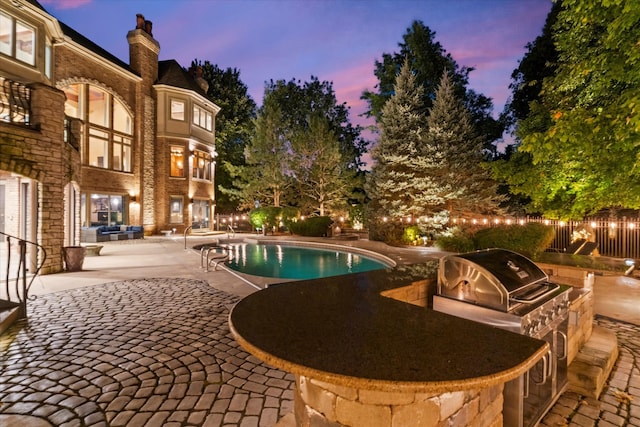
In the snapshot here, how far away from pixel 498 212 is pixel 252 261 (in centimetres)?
1303

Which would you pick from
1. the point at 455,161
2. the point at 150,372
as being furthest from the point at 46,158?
the point at 455,161

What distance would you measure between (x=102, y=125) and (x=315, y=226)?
13570mm

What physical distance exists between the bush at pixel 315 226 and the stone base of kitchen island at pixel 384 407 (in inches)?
687

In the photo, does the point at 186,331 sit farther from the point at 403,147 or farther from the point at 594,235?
the point at 594,235

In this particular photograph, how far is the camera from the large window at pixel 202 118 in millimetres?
21297

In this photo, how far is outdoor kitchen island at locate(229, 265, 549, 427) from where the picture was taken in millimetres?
1259

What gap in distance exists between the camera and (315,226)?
19.3 m

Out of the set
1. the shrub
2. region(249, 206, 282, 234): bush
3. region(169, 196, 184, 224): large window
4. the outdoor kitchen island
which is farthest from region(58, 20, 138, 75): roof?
the outdoor kitchen island

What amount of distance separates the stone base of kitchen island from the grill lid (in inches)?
31.5

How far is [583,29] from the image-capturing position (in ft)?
32.6

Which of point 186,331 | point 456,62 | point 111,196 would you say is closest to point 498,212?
point 456,62

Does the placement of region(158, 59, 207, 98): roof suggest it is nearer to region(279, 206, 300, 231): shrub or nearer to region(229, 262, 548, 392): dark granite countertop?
region(279, 206, 300, 231): shrub

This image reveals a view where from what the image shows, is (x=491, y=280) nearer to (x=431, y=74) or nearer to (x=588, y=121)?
(x=588, y=121)

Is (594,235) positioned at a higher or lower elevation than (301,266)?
higher
